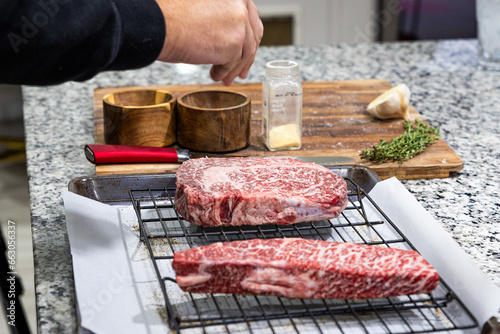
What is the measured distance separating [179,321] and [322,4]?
3623 millimetres

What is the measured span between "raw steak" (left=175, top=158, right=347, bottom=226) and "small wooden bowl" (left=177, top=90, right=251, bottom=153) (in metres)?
0.30

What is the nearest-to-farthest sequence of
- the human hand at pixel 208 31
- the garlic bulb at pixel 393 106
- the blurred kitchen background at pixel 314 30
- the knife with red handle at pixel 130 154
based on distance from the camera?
the human hand at pixel 208 31 < the knife with red handle at pixel 130 154 < the garlic bulb at pixel 393 106 < the blurred kitchen background at pixel 314 30

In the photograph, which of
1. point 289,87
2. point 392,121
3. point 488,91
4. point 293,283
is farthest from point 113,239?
point 488,91

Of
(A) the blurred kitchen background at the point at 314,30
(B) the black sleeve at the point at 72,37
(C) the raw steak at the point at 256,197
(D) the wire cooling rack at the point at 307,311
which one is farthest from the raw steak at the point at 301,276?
(A) the blurred kitchen background at the point at 314,30

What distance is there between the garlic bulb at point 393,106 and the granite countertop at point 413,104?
124mm

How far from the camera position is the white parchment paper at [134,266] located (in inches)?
34.5

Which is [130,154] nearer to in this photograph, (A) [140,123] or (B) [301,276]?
(A) [140,123]

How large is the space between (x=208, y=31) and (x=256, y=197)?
0.31 meters

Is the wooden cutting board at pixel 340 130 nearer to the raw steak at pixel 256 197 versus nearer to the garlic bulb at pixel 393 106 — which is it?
the garlic bulb at pixel 393 106

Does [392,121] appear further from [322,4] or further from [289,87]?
[322,4]

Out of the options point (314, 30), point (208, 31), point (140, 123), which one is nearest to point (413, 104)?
point (140, 123)

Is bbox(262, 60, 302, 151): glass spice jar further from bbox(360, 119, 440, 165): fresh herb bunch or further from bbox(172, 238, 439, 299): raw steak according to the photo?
bbox(172, 238, 439, 299): raw steak

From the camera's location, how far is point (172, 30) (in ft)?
3.39

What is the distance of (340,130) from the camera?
5.41 feet
